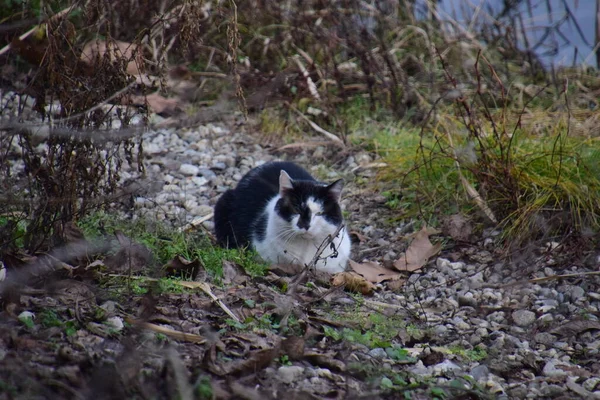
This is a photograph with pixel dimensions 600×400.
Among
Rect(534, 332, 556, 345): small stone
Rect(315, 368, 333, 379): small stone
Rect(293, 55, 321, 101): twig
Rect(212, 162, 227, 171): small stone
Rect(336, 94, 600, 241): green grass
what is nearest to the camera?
Rect(315, 368, 333, 379): small stone

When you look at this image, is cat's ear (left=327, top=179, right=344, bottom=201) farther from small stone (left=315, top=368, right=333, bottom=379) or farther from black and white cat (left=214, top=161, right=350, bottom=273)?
small stone (left=315, top=368, right=333, bottom=379)

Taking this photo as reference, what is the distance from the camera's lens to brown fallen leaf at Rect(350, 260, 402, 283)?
175 inches

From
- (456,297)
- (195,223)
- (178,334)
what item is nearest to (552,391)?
(456,297)

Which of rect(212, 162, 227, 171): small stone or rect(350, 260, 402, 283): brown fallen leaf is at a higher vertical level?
rect(212, 162, 227, 171): small stone

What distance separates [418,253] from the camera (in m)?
4.74

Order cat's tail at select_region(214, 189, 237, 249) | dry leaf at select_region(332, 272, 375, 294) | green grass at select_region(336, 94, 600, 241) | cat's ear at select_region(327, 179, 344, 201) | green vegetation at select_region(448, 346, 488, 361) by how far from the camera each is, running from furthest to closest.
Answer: cat's tail at select_region(214, 189, 237, 249), green grass at select_region(336, 94, 600, 241), cat's ear at select_region(327, 179, 344, 201), dry leaf at select_region(332, 272, 375, 294), green vegetation at select_region(448, 346, 488, 361)

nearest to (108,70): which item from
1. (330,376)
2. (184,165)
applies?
(330,376)

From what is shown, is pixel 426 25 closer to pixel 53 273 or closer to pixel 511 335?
pixel 511 335

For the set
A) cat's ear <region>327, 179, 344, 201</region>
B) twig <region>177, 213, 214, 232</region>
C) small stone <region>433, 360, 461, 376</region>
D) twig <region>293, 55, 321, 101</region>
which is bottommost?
twig <region>177, 213, 214, 232</region>

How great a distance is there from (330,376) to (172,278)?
1.10 meters

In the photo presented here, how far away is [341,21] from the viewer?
7.43m

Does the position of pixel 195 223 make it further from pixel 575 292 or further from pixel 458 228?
pixel 575 292

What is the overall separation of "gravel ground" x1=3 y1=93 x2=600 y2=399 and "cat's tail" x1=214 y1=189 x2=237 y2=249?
0.82ft

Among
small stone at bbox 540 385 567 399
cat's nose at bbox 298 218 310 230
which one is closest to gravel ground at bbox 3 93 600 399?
small stone at bbox 540 385 567 399
